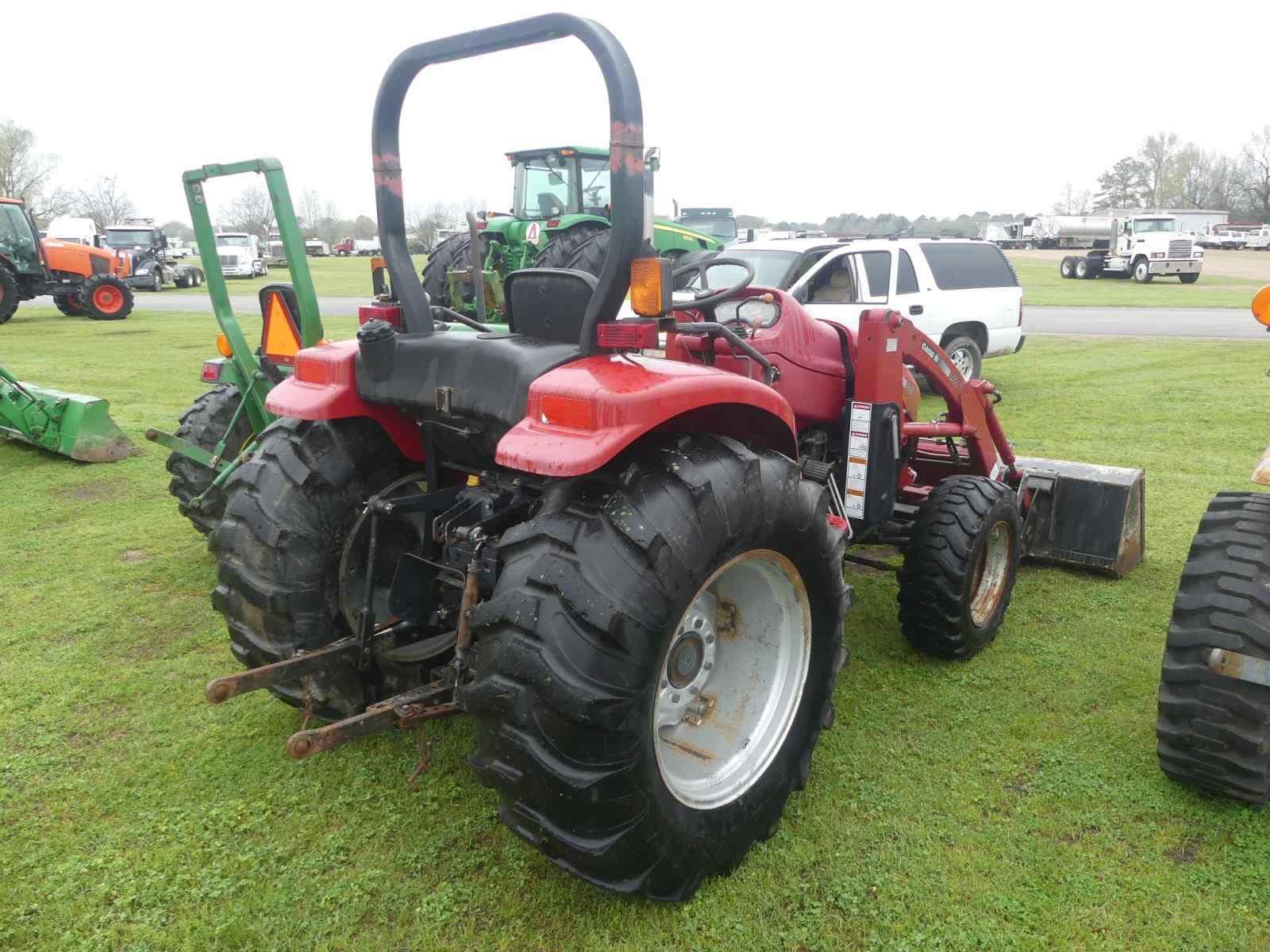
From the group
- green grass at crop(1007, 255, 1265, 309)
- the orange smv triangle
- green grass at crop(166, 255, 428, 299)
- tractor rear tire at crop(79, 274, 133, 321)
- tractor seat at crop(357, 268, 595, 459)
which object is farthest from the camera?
green grass at crop(166, 255, 428, 299)

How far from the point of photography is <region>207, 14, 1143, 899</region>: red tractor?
85.2 inches

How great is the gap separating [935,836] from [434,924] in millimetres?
1488

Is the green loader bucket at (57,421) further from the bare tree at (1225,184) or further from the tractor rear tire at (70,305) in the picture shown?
the bare tree at (1225,184)

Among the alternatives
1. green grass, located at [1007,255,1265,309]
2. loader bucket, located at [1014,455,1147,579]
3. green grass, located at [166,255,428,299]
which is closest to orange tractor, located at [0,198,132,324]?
green grass, located at [166,255,428,299]

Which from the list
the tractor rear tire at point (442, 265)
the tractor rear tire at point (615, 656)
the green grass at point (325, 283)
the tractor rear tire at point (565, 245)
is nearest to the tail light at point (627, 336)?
the tractor rear tire at point (615, 656)

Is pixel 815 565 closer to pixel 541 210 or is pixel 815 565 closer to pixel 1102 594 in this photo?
pixel 1102 594

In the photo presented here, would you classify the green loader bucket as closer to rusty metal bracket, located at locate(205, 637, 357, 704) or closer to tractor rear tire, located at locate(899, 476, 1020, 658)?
rusty metal bracket, located at locate(205, 637, 357, 704)

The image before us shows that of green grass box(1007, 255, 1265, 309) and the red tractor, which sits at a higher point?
the red tractor

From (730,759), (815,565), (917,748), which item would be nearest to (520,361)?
(815,565)

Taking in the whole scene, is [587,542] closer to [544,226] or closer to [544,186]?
[544,226]

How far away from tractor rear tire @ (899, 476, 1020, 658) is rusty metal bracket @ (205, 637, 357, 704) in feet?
7.52

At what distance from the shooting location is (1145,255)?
30.4m

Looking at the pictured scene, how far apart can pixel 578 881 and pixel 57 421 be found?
6.51m

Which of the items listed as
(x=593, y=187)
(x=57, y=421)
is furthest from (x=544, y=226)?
(x=57, y=421)
